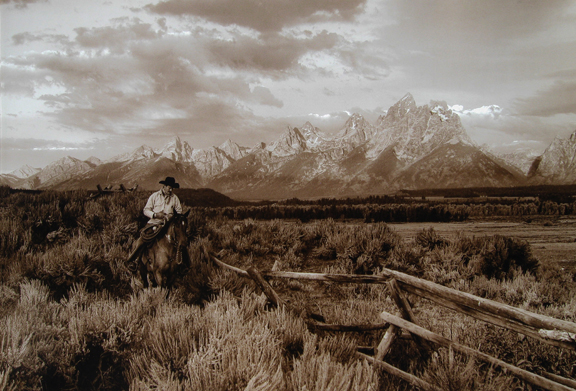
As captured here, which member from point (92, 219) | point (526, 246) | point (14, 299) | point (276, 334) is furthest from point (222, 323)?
point (526, 246)

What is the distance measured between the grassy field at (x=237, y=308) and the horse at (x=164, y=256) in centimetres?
36

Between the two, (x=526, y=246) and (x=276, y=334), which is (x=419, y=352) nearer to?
(x=276, y=334)

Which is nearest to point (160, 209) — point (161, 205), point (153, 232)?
point (161, 205)

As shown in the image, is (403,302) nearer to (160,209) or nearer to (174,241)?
(174,241)

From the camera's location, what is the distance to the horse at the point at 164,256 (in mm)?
5668

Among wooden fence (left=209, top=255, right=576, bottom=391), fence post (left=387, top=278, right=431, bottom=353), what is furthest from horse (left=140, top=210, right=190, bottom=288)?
fence post (left=387, top=278, right=431, bottom=353)

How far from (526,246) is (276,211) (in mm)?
33894

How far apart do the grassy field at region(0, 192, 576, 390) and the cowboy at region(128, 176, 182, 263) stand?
39.3 inches

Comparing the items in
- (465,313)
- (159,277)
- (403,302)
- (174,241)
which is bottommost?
(159,277)

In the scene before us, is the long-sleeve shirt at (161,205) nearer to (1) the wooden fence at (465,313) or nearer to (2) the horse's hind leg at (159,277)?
(2) the horse's hind leg at (159,277)

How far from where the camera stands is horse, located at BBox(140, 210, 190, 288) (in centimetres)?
567

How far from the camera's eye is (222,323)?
3576mm

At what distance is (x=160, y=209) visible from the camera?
5844mm

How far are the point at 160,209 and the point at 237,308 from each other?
283 cm
